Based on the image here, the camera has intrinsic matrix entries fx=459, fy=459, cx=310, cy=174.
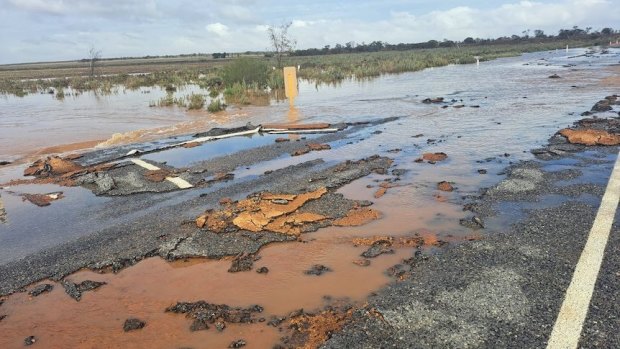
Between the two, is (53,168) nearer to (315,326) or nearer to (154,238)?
(154,238)

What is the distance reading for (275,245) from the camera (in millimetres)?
6035

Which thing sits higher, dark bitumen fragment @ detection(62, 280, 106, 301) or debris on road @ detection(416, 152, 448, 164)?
debris on road @ detection(416, 152, 448, 164)

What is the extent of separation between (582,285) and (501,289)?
0.77m

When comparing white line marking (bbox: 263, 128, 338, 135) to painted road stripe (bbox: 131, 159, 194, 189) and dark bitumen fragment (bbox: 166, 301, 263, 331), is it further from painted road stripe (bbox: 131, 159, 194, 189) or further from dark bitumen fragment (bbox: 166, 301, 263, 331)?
dark bitumen fragment (bbox: 166, 301, 263, 331)

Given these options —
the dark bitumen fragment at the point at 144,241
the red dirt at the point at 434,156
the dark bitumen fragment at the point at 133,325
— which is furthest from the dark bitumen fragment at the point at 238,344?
the red dirt at the point at 434,156

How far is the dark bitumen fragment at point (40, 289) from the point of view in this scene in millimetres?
5070

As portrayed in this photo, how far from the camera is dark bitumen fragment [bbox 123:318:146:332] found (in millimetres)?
4332

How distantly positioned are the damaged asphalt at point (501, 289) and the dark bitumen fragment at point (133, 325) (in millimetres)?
1836

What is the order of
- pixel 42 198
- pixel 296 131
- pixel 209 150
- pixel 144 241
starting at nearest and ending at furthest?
pixel 144 241 < pixel 42 198 < pixel 209 150 < pixel 296 131

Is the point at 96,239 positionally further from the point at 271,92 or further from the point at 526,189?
the point at 271,92

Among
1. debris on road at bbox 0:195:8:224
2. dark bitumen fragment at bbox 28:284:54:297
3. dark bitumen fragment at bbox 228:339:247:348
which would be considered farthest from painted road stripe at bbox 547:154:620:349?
debris on road at bbox 0:195:8:224

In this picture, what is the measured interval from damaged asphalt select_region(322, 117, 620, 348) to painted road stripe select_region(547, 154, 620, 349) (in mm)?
56

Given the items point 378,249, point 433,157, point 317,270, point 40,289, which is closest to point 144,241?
point 40,289

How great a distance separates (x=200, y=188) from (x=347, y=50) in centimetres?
11918
